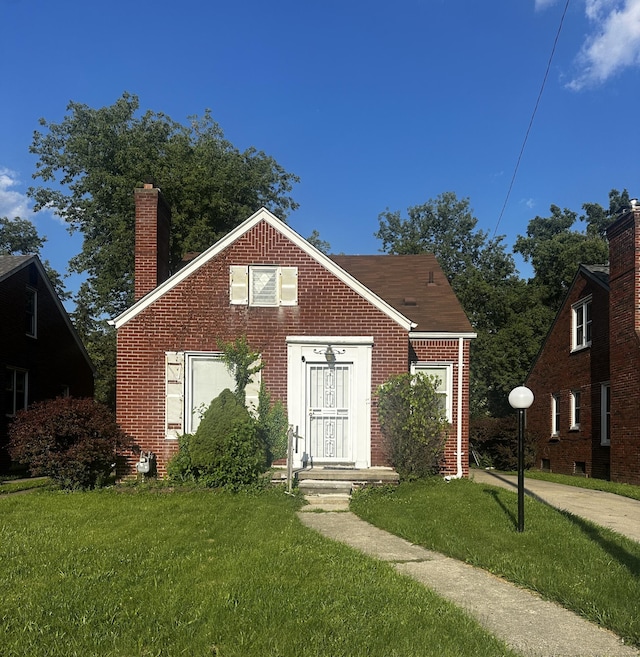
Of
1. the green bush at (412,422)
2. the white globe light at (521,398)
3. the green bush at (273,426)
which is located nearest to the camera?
the white globe light at (521,398)

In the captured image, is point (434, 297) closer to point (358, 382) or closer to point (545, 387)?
point (358, 382)

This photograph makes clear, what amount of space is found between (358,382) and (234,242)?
3.74 metres

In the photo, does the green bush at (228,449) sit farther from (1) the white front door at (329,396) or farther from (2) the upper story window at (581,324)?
(2) the upper story window at (581,324)

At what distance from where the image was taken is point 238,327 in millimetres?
12086

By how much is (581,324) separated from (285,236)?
10.7 m

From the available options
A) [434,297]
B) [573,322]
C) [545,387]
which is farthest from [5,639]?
[545,387]

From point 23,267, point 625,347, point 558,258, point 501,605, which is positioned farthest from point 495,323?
point 501,605

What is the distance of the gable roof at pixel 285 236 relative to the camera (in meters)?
11.9

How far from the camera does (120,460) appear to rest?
1162cm

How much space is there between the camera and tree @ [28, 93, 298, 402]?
2694 centimetres

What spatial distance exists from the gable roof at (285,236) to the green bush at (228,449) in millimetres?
2794

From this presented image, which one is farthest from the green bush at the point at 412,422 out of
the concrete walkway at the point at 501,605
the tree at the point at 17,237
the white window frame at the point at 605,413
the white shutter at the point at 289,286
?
the tree at the point at 17,237

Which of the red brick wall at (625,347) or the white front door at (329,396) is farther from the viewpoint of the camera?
the red brick wall at (625,347)

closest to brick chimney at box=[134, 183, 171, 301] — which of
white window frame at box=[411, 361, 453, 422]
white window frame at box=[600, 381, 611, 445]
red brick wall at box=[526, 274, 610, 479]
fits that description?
white window frame at box=[411, 361, 453, 422]
